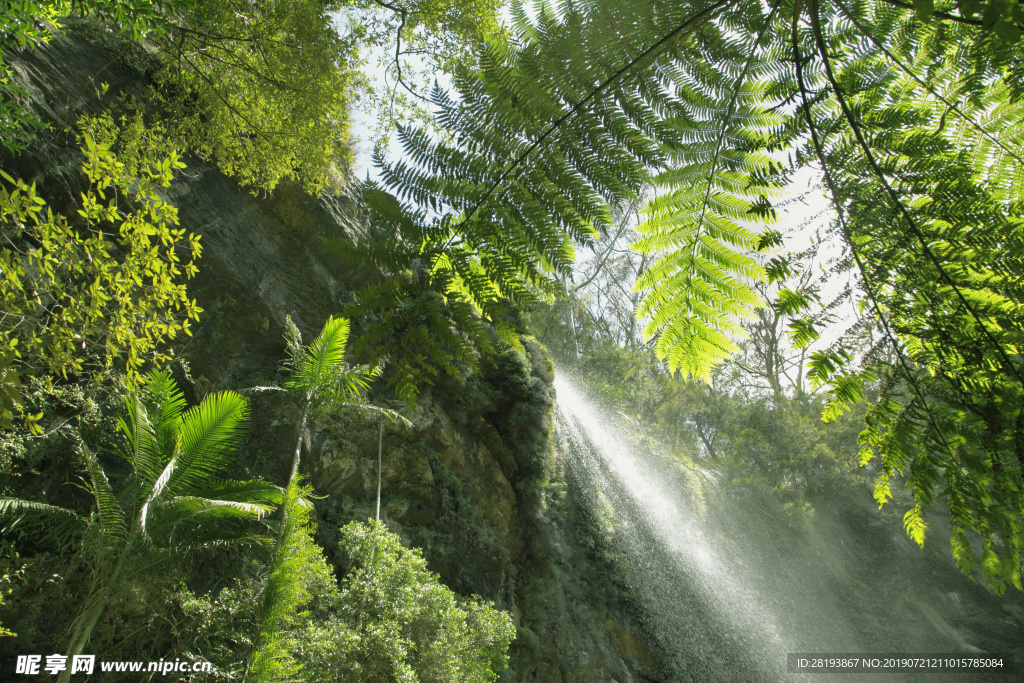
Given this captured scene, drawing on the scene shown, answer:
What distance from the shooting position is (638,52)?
1.22 meters

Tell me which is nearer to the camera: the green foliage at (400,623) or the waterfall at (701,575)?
the green foliage at (400,623)

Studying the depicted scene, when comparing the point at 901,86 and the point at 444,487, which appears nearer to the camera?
the point at 901,86

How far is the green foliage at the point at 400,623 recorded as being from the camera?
4.07 metres

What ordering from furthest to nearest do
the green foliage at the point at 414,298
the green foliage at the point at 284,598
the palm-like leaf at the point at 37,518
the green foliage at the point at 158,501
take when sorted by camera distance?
the green foliage at the point at 158,501
the palm-like leaf at the point at 37,518
the green foliage at the point at 284,598
the green foliage at the point at 414,298

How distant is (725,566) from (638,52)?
1284 cm

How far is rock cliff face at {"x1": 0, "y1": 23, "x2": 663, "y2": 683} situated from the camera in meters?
5.49

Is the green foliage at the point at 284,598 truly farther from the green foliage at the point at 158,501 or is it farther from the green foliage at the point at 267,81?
the green foliage at the point at 267,81

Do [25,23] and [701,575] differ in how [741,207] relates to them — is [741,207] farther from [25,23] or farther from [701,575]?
[701,575]

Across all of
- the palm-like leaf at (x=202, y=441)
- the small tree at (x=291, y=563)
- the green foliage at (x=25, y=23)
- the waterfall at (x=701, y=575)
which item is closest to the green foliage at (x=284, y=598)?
the small tree at (x=291, y=563)

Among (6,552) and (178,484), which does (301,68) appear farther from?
(6,552)

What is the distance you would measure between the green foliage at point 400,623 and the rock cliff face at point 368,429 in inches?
45.3

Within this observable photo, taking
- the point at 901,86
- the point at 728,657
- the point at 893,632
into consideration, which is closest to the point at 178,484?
the point at 901,86

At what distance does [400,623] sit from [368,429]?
277 cm

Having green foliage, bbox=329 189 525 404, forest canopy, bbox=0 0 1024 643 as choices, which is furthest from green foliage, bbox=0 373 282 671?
green foliage, bbox=329 189 525 404
